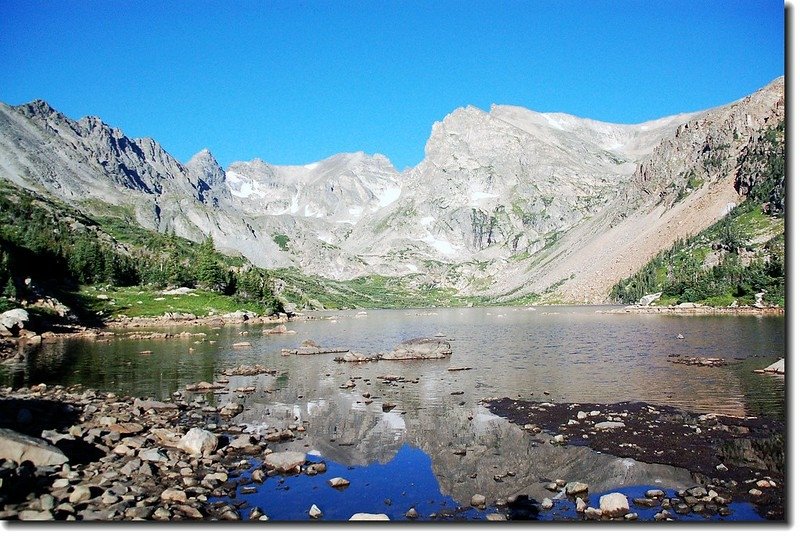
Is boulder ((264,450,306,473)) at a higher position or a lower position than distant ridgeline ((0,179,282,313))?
lower

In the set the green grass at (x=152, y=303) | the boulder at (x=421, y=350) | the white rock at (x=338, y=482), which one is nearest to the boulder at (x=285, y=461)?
the white rock at (x=338, y=482)

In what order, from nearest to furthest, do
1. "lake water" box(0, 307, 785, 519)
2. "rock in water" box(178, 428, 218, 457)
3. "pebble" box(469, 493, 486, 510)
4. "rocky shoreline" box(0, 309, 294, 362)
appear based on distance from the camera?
1. "pebble" box(469, 493, 486, 510)
2. "lake water" box(0, 307, 785, 519)
3. "rock in water" box(178, 428, 218, 457)
4. "rocky shoreline" box(0, 309, 294, 362)

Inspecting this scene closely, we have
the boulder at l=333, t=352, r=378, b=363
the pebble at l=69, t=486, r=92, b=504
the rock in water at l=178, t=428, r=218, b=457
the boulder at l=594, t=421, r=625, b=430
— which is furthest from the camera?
the boulder at l=333, t=352, r=378, b=363

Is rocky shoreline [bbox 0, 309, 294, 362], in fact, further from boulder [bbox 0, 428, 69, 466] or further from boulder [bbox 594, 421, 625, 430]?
boulder [bbox 594, 421, 625, 430]

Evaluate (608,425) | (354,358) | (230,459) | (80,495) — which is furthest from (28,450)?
(354,358)

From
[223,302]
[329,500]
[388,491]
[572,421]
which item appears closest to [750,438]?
[572,421]

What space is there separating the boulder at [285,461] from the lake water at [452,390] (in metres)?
1.61

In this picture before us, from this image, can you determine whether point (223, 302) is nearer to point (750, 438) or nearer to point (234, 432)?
point (234, 432)

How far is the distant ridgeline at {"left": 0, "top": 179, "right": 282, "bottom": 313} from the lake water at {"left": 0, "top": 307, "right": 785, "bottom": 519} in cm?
3705

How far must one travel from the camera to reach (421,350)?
5972 cm

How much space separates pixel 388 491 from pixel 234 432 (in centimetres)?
1107

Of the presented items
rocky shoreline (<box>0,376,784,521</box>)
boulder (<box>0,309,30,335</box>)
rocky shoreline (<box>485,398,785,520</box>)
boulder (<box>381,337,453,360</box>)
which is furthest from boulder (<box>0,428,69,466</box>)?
boulder (<box>0,309,30,335</box>)

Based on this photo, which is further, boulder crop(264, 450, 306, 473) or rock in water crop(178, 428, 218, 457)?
rock in water crop(178, 428, 218, 457)

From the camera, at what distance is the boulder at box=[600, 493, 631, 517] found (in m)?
15.0
